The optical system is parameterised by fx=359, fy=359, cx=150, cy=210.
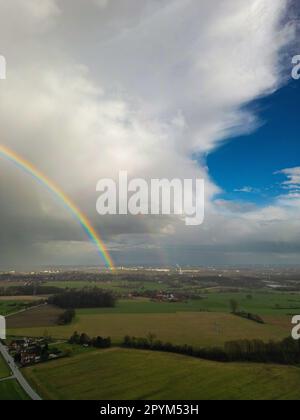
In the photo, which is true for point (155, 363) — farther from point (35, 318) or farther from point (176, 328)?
point (35, 318)

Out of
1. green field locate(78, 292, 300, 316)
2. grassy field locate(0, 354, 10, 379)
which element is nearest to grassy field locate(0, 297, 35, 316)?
green field locate(78, 292, 300, 316)

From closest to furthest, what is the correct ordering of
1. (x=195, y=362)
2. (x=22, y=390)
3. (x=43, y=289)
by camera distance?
(x=22, y=390), (x=195, y=362), (x=43, y=289)

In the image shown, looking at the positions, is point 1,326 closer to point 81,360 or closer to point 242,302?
point 81,360

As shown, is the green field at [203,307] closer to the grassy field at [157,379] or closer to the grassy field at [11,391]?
the grassy field at [157,379]

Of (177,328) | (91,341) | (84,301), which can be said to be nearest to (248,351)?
(177,328)
